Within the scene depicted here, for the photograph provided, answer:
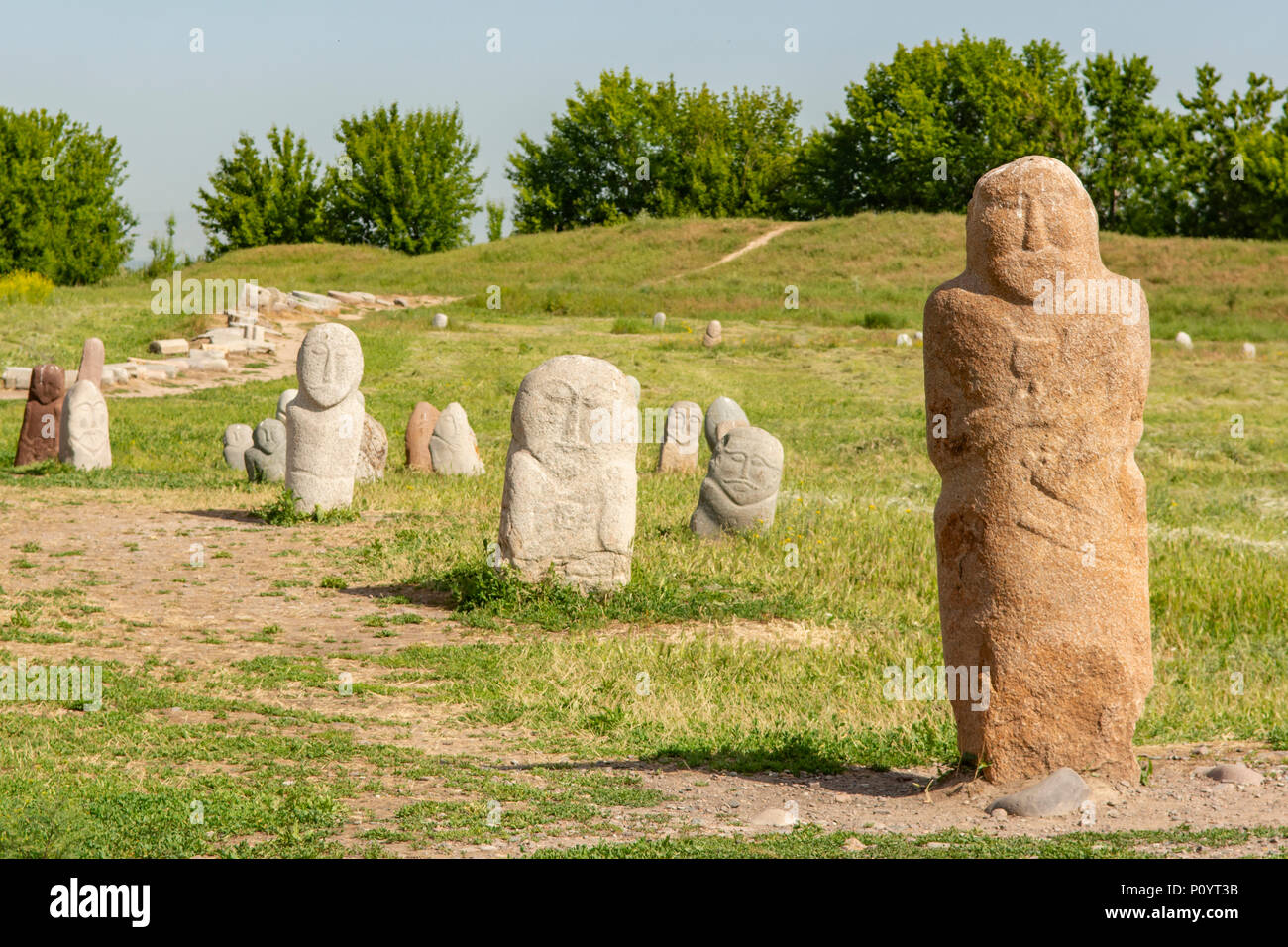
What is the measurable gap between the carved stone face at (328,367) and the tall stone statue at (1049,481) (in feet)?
31.4

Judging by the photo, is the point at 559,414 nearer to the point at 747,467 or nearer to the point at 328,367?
the point at 747,467

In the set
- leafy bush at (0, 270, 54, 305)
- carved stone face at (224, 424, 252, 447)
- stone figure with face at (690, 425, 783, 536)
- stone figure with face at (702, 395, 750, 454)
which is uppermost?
leafy bush at (0, 270, 54, 305)

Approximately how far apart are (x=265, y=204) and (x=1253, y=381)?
47.1m

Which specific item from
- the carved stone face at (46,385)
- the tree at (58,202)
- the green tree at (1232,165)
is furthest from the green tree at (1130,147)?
the carved stone face at (46,385)

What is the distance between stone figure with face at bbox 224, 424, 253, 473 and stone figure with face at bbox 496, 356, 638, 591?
9864mm

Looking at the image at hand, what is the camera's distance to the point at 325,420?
14.9 meters

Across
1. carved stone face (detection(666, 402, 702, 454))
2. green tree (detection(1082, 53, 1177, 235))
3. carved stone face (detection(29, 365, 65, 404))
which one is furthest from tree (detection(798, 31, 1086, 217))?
carved stone face (detection(29, 365, 65, 404))

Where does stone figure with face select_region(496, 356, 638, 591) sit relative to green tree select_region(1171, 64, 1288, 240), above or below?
below

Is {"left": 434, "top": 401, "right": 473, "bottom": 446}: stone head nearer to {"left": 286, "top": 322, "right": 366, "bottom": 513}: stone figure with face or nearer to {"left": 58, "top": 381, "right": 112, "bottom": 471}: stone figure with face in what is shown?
{"left": 286, "top": 322, "right": 366, "bottom": 513}: stone figure with face

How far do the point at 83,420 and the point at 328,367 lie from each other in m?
5.61

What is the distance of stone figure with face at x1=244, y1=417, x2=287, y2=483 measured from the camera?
58.2 ft

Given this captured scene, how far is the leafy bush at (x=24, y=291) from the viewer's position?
114 ft

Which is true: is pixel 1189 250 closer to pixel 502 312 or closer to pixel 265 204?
pixel 502 312

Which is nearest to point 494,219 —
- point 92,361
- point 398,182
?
point 398,182
